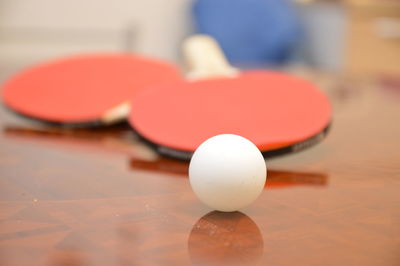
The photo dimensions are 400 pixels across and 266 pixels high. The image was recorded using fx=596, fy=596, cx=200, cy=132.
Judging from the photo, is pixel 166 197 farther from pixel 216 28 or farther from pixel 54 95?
pixel 216 28

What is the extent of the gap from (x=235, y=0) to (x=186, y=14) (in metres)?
0.34

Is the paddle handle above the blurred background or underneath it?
above

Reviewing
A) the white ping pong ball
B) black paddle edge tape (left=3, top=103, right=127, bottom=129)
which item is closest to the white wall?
black paddle edge tape (left=3, top=103, right=127, bottom=129)

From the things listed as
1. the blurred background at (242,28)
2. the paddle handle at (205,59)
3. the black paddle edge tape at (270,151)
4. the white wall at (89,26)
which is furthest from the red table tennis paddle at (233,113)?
the white wall at (89,26)

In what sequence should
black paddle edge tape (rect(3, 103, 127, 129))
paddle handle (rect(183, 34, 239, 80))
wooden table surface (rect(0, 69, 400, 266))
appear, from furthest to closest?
paddle handle (rect(183, 34, 239, 80)), black paddle edge tape (rect(3, 103, 127, 129)), wooden table surface (rect(0, 69, 400, 266))

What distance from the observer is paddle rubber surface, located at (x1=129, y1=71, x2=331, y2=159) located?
859 millimetres

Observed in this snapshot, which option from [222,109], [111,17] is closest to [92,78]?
[222,109]

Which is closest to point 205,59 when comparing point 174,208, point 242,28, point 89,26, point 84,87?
point 84,87

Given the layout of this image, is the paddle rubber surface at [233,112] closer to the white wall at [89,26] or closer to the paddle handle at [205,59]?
the paddle handle at [205,59]

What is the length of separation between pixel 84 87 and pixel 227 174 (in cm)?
60

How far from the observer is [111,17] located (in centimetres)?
298

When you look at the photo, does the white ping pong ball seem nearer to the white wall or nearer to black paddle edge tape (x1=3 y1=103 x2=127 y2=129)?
black paddle edge tape (x1=3 y1=103 x2=127 y2=129)

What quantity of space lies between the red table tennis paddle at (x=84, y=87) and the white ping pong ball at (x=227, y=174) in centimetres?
41

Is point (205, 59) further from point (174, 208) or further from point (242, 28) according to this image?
point (242, 28)
